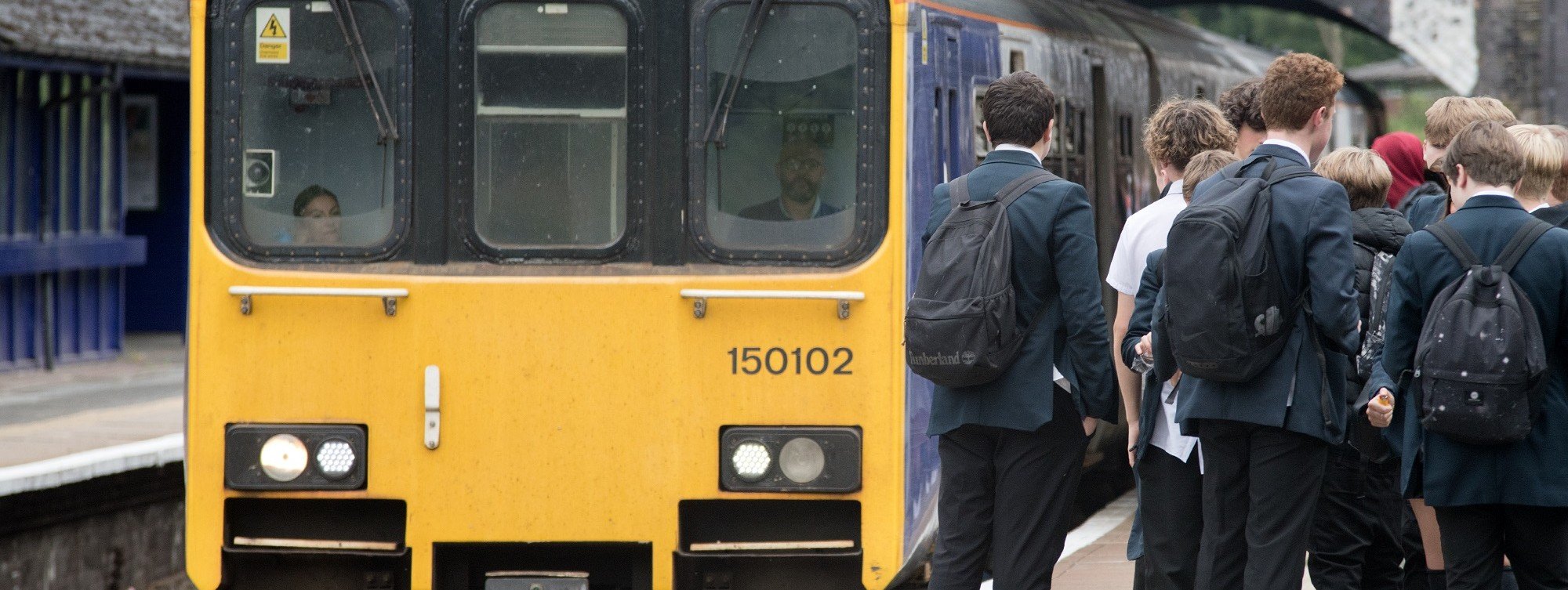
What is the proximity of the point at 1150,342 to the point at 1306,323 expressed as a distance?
43cm

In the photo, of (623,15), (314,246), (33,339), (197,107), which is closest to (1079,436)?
(623,15)

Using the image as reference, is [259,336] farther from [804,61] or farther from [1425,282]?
[1425,282]

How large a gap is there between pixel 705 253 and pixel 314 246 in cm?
110

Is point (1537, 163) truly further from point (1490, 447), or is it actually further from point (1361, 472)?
point (1361, 472)

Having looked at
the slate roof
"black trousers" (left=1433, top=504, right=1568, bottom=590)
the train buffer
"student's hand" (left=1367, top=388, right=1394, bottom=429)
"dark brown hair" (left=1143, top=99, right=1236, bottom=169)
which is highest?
the slate roof

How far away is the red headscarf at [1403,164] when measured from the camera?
7.05 m

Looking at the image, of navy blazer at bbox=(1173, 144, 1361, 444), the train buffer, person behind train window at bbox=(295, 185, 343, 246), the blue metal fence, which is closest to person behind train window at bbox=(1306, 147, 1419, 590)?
navy blazer at bbox=(1173, 144, 1361, 444)

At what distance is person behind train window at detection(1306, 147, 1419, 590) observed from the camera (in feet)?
18.1

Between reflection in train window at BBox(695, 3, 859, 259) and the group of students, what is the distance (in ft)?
1.74

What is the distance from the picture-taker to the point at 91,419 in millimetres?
11852

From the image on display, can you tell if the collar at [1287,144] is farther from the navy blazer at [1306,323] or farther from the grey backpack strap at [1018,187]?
the grey backpack strap at [1018,187]

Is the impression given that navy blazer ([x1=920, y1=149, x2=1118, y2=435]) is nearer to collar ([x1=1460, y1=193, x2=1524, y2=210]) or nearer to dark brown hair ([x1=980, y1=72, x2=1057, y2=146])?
dark brown hair ([x1=980, y1=72, x2=1057, y2=146])

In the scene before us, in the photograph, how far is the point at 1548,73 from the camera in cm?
1656

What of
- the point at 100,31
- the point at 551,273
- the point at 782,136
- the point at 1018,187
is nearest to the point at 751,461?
the point at 551,273
